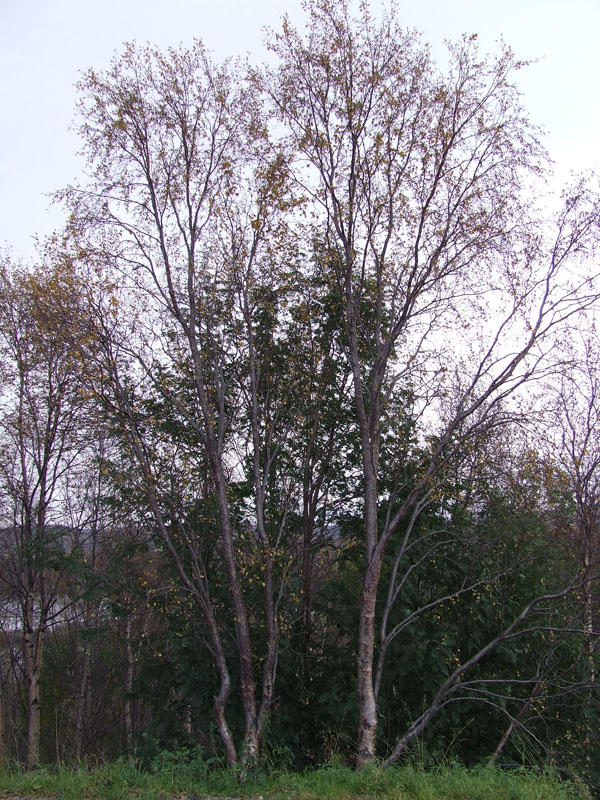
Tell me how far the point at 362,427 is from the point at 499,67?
624 cm

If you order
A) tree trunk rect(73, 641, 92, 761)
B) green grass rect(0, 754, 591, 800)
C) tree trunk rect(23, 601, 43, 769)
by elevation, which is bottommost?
tree trunk rect(73, 641, 92, 761)

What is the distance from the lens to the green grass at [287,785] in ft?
16.2

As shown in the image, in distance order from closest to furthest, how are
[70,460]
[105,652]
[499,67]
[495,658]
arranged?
[499,67]
[495,658]
[70,460]
[105,652]

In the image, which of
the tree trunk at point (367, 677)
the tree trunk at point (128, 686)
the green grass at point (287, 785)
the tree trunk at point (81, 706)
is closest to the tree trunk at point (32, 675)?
the tree trunk at point (128, 686)

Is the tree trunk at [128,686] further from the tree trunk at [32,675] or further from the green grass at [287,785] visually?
the green grass at [287,785]

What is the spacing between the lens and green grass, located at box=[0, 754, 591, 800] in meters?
4.95

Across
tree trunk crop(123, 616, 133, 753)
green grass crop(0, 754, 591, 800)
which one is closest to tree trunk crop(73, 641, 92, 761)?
tree trunk crop(123, 616, 133, 753)

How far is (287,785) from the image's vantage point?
5.51 meters

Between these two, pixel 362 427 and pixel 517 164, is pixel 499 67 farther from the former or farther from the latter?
pixel 362 427

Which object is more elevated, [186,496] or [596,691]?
[186,496]

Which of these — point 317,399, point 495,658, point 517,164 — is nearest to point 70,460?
point 317,399

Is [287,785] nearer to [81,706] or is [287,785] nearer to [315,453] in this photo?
[315,453]

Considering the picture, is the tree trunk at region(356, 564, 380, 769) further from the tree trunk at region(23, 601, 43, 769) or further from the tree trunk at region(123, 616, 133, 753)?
the tree trunk at region(23, 601, 43, 769)

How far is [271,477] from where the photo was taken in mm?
11023
